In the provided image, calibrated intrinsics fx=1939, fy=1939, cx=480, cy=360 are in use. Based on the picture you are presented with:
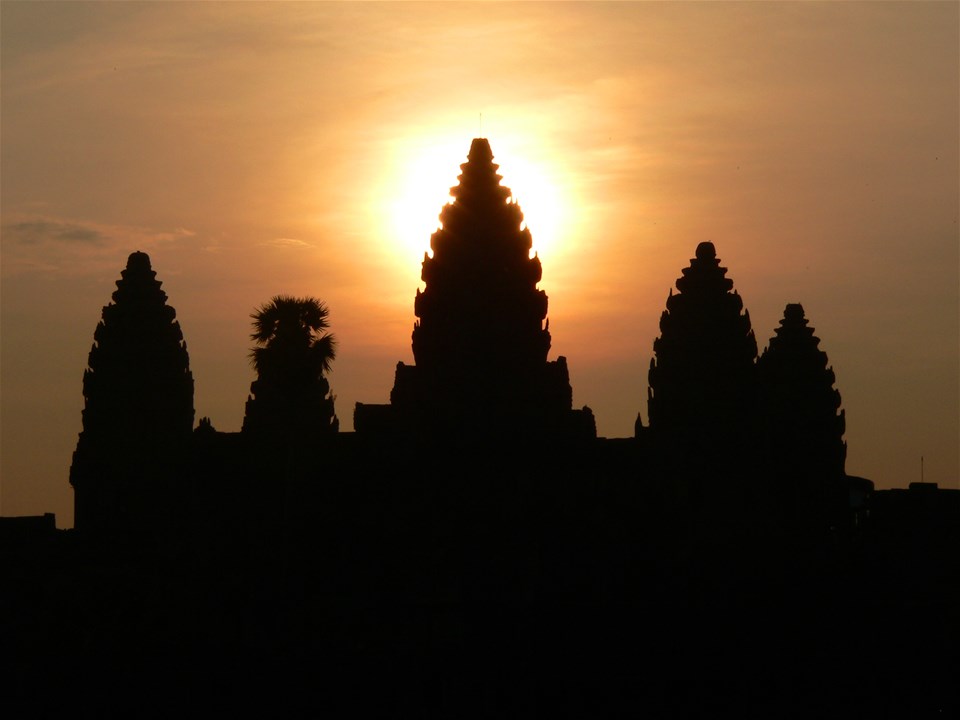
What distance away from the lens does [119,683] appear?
168ft

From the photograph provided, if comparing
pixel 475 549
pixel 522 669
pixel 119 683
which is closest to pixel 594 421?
pixel 475 549

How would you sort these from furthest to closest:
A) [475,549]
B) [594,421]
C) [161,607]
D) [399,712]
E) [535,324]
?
[535,324], [594,421], [475,549], [161,607], [399,712]

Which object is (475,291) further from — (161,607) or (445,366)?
(161,607)

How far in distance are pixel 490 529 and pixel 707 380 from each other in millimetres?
18886

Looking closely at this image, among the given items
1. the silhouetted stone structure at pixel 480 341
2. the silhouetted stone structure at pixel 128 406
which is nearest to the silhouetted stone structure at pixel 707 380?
the silhouetted stone structure at pixel 480 341

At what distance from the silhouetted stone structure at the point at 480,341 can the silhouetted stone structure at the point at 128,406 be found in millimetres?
9200

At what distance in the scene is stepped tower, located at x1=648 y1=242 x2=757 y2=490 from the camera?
266ft

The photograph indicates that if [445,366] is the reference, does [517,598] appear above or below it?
below

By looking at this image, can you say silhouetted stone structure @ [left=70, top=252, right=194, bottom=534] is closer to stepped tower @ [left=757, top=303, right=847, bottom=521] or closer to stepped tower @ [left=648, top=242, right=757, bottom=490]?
stepped tower @ [left=648, top=242, right=757, bottom=490]

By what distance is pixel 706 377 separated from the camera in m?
81.6

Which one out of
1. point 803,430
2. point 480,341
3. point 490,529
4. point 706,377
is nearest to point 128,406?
point 480,341

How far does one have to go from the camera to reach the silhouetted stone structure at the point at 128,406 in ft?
258

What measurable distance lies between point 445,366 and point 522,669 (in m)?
29.8

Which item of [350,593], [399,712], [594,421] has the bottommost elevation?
[399,712]
